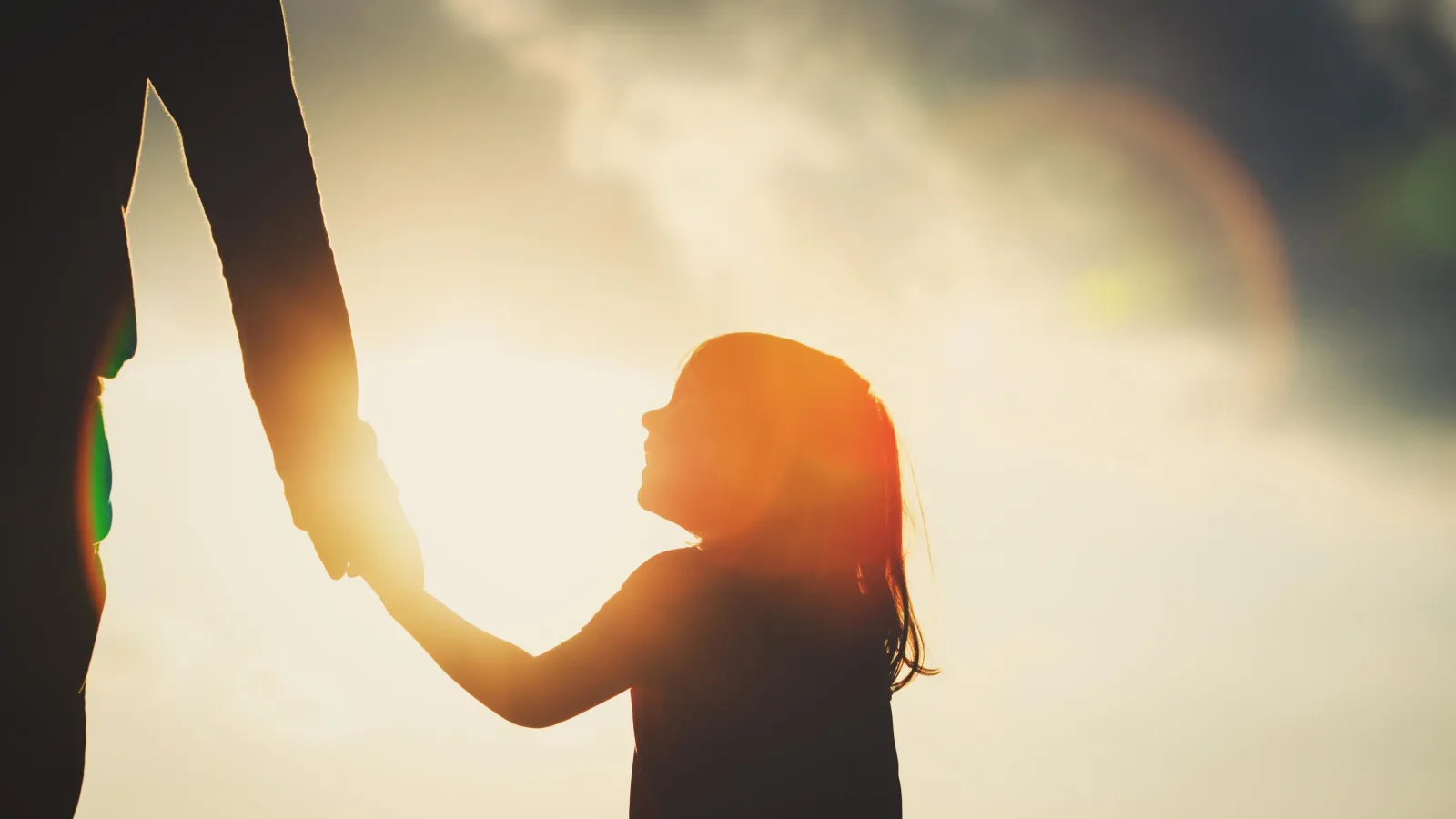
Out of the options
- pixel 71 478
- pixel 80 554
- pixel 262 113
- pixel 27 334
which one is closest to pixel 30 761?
pixel 80 554

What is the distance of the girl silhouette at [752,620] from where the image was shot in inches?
116

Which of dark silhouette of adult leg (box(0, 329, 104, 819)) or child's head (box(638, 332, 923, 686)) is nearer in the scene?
dark silhouette of adult leg (box(0, 329, 104, 819))

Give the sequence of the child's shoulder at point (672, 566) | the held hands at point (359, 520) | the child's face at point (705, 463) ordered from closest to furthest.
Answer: the held hands at point (359, 520)
the child's shoulder at point (672, 566)
the child's face at point (705, 463)

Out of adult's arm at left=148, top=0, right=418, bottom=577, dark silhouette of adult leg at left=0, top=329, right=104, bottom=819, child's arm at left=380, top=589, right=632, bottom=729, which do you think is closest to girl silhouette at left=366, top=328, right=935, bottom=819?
child's arm at left=380, top=589, right=632, bottom=729

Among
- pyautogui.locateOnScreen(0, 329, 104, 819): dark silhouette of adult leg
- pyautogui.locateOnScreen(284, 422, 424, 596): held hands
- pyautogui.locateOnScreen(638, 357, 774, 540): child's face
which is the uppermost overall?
pyautogui.locateOnScreen(638, 357, 774, 540): child's face

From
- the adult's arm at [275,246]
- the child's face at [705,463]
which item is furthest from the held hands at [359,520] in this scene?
the child's face at [705,463]

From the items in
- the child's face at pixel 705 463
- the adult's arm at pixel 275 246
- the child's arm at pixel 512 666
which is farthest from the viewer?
the child's face at pixel 705 463

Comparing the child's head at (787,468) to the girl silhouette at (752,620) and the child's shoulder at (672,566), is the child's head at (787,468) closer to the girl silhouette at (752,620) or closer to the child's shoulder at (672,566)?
the girl silhouette at (752,620)

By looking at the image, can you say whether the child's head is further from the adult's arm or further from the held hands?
the adult's arm

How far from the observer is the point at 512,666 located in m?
2.89

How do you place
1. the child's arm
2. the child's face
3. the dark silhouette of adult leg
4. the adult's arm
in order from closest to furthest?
1. the dark silhouette of adult leg
2. the adult's arm
3. the child's arm
4. the child's face

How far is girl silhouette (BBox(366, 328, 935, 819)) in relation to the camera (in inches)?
116

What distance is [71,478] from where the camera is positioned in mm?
2057

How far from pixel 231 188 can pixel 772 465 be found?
73.1 inches
